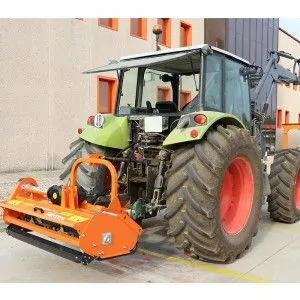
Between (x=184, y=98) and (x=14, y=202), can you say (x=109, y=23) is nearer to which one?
(x=184, y=98)

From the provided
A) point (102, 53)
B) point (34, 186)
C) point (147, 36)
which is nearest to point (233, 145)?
point (34, 186)

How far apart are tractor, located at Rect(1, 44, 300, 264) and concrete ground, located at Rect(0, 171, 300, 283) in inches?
6.7

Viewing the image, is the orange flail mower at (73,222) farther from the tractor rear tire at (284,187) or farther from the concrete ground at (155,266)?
the tractor rear tire at (284,187)

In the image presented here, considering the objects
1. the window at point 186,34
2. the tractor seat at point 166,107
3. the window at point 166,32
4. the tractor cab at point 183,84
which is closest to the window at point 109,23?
the window at point 166,32

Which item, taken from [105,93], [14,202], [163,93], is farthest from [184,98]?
[105,93]

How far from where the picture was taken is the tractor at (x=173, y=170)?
350cm

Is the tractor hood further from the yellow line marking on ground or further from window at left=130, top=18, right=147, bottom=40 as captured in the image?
window at left=130, top=18, right=147, bottom=40

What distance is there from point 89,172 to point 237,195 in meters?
1.54

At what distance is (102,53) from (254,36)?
890cm

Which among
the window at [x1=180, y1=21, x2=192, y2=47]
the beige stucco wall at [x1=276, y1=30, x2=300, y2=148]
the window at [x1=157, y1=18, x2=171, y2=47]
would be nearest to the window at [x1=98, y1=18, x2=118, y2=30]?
the window at [x1=157, y1=18, x2=171, y2=47]

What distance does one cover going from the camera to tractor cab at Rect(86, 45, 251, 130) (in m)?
4.25

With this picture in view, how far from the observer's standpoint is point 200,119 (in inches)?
147

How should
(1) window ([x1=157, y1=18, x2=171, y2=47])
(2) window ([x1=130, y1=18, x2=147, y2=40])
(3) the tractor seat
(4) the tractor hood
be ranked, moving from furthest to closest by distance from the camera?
(1) window ([x1=157, y1=18, x2=171, y2=47])
(2) window ([x1=130, y1=18, x2=147, y2=40])
(3) the tractor seat
(4) the tractor hood

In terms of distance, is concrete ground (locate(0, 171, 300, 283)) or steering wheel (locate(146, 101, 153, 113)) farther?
steering wheel (locate(146, 101, 153, 113))
